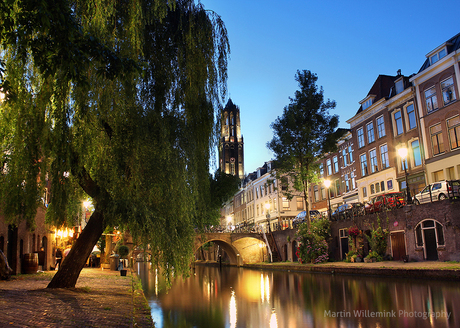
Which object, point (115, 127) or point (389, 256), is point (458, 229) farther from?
point (115, 127)

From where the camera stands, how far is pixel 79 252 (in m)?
11.0

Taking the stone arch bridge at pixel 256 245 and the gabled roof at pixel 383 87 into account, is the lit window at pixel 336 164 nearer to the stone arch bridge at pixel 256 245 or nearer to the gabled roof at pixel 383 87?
the gabled roof at pixel 383 87

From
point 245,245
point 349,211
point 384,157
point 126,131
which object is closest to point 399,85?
point 384,157

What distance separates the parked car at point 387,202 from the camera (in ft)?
77.5

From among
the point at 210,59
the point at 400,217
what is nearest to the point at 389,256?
the point at 400,217

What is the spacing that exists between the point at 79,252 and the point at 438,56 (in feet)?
88.4

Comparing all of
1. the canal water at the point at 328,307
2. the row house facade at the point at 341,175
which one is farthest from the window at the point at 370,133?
the canal water at the point at 328,307

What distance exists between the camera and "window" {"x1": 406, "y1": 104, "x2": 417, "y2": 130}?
3059cm

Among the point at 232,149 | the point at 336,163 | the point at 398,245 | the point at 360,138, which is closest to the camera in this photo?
the point at 398,245

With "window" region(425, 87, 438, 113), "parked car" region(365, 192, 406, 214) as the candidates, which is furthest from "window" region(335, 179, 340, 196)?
"parked car" region(365, 192, 406, 214)

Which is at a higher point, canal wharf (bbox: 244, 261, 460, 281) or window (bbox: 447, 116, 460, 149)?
window (bbox: 447, 116, 460, 149)

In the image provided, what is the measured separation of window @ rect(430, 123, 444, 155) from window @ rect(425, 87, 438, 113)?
1356 millimetres

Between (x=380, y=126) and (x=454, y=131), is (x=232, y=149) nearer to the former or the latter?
(x=380, y=126)

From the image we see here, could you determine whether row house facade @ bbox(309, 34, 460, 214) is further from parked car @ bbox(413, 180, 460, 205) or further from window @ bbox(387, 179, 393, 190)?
parked car @ bbox(413, 180, 460, 205)
